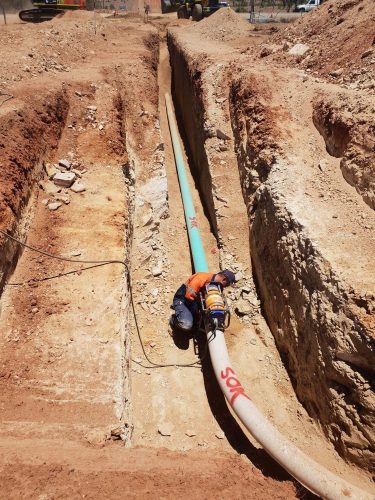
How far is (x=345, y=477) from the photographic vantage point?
16.0 feet

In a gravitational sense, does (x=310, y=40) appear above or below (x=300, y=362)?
above

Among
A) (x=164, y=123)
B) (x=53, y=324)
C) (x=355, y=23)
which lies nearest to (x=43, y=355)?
(x=53, y=324)

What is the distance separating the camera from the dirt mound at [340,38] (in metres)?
9.32

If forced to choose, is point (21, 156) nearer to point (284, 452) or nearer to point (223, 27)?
point (284, 452)

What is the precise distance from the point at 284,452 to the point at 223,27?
21680 millimetres

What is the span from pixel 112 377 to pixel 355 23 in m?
12.4

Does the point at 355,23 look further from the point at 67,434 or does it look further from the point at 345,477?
the point at 67,434

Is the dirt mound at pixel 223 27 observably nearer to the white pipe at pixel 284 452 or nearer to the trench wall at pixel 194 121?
the trench wall at pixel 194 121

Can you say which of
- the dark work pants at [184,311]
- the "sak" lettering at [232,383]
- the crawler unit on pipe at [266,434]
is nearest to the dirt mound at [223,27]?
the crawler unit on pipe at [266,434]

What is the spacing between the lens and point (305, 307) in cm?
602

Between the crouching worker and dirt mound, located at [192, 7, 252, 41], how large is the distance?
16.2m

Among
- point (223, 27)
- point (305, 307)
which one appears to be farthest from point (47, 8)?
point (305, 307)

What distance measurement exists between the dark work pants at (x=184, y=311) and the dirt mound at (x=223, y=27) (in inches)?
650

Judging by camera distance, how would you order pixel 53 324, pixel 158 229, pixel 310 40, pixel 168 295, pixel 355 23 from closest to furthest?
pixel 53 324 < pixel 168 295 < pixel 158 229 < pixel 355 23 < pixel 310 40
